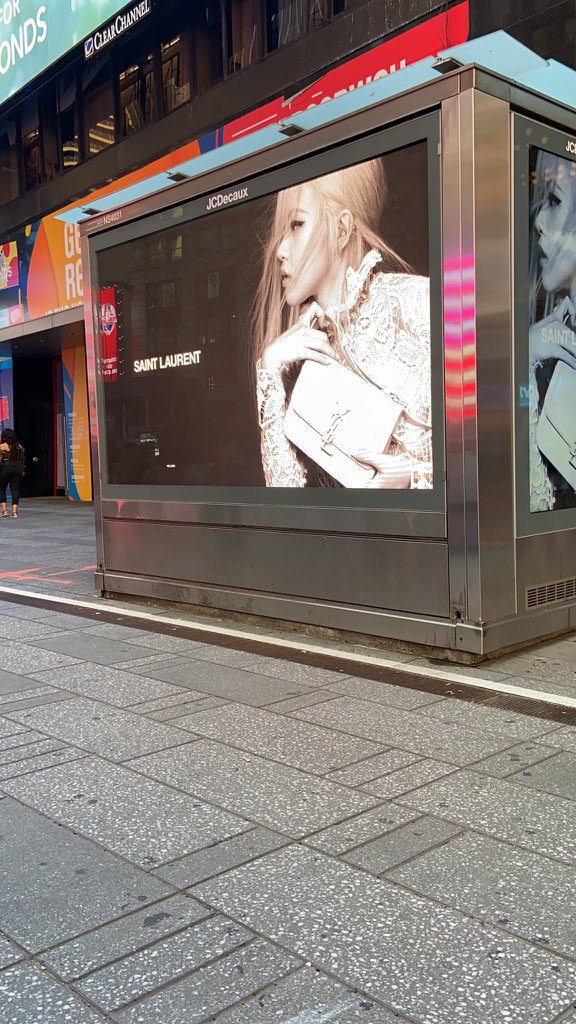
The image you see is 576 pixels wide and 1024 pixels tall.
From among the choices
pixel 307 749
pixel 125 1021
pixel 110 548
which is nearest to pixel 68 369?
pixel 110 548

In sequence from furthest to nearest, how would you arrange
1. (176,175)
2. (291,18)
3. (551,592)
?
(291,18) < (176,175) < (551,592)

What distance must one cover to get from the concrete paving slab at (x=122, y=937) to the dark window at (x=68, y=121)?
20405 mm

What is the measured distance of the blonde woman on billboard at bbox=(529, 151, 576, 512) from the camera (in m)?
5.47

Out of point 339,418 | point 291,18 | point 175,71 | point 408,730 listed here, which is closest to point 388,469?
point 339,418

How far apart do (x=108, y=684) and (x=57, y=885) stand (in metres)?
2.48

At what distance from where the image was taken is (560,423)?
579cm

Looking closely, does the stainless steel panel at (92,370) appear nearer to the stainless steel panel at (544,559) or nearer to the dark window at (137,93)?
the stainless steel panel at (544,559)

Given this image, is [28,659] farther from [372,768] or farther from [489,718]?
[489,718]

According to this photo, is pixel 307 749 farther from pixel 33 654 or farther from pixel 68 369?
pixel 68 369

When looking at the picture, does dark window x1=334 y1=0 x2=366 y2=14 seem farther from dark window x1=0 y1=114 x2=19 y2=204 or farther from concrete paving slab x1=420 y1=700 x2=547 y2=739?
dark window x1=0 y1=114 x2=19 y2=204

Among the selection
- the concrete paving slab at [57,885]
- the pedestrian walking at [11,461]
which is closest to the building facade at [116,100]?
the pedestrian walking at [11,461]

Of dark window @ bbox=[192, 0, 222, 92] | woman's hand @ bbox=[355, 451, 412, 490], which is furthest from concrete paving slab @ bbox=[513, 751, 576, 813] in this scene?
dark window @ bbox=[192, 0, 222, 92]

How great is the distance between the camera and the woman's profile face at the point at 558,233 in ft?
18.1

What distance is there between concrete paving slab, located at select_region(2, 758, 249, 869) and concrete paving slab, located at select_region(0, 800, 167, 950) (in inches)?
3.4
